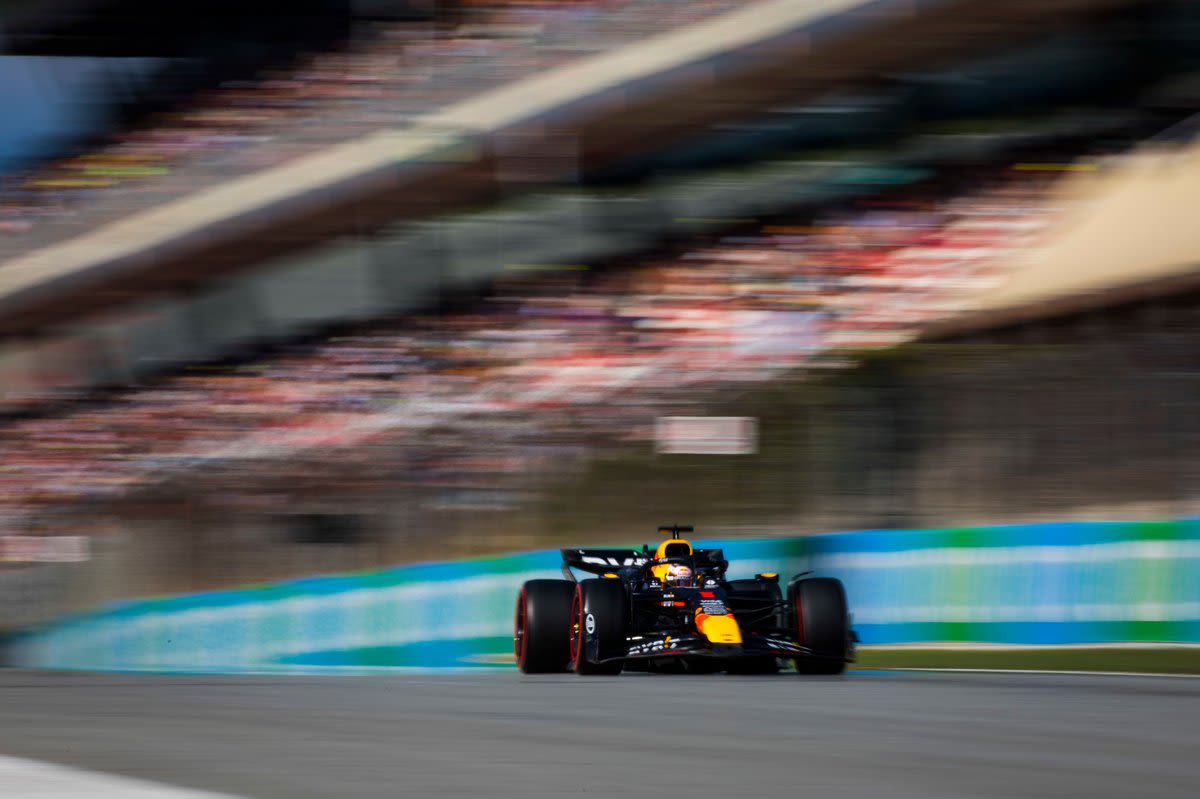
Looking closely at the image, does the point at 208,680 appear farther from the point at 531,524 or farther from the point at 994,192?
the point at 994,192

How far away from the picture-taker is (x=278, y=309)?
40.1 ft

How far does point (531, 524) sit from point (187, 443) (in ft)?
10.8

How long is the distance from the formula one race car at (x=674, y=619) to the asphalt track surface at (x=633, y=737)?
3.21 ft

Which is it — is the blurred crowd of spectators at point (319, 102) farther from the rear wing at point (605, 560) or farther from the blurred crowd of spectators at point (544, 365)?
the rear wing at point (605, 560)

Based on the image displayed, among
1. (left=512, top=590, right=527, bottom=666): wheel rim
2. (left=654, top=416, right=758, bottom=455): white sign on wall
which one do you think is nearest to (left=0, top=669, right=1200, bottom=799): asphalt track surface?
(left=512, top=590, right=527, bottom=666): wheel rim

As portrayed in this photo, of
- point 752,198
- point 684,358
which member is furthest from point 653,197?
point 684,358

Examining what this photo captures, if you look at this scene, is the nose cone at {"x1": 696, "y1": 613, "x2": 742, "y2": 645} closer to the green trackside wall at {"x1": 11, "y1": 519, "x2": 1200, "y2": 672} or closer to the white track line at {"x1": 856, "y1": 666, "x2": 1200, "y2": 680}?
the white track line at {"x1": 856, "y1": 666, "x2": 1200, "y2": 680}

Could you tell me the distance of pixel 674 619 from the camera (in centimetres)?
724

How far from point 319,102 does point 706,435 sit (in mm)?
3992

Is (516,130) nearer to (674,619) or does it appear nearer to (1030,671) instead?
(674,619)

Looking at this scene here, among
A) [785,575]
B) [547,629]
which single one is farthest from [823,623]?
[785,575]

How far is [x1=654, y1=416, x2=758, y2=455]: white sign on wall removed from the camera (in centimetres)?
965

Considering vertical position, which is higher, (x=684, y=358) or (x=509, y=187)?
(x=509, y=187)

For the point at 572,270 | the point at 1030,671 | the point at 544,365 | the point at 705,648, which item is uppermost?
the point at 572,270
